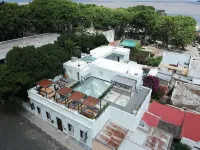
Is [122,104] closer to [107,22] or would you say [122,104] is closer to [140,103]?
[140,103]

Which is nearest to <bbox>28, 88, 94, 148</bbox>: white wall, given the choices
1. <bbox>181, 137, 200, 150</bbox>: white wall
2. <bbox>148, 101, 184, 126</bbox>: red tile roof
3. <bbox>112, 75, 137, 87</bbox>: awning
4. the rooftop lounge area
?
the rooftop lounge area

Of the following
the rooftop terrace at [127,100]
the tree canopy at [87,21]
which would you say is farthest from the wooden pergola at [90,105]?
the tree canopy at [87,21]

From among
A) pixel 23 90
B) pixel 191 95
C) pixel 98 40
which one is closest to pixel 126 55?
pixel 98 40

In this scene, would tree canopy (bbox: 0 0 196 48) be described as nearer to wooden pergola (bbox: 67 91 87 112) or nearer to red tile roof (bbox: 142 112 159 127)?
wooden pergola (bbox: 67 91 87 112)

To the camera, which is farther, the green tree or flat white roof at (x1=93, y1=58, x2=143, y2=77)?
the green tree

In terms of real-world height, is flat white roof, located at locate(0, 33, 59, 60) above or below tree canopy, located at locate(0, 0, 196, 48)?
below

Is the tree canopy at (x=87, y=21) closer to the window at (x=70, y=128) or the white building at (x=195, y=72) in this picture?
the white building at (x=195, y=72)

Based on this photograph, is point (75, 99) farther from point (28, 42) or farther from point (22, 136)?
point (28, 42)
